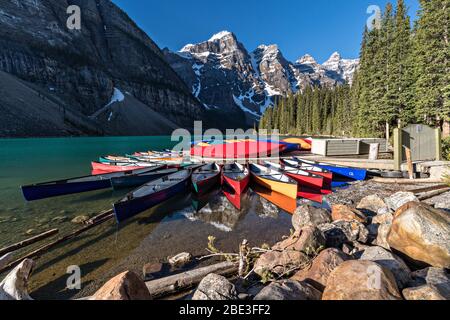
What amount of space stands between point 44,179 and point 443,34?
37159mm

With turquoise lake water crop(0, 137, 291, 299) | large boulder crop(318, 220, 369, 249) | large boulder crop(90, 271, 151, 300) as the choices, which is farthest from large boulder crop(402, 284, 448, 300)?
turquoise lake water crop(0, 137, 291, 299)

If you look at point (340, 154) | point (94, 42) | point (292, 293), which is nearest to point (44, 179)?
point (292, 293)

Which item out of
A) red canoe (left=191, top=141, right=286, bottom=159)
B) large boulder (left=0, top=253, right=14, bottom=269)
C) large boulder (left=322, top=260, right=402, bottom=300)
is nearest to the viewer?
large boulder (left=322, top=260, right=402, bottom=300)

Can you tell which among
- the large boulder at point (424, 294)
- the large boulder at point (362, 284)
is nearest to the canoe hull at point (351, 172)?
the large boulder at point (362, 284)

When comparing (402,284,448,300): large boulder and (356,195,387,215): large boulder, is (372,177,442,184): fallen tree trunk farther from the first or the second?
(402,284,448,300): large boulder

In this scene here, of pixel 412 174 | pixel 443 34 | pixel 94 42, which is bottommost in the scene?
pixel 412 174

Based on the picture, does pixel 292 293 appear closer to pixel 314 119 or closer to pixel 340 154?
pixel 340 154

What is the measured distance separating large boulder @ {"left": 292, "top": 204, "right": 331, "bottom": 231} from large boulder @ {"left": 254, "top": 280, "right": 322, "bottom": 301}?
3996 millimetres

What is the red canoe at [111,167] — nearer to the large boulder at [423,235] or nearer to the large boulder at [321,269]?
the large boulder at [321,269]

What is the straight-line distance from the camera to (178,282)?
4570 mm

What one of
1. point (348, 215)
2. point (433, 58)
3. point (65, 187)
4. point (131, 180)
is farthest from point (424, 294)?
point (433, 58)

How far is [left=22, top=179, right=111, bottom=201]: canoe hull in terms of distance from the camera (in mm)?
11250

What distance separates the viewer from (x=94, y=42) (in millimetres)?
137125

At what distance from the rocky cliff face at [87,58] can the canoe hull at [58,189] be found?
95129 mm
